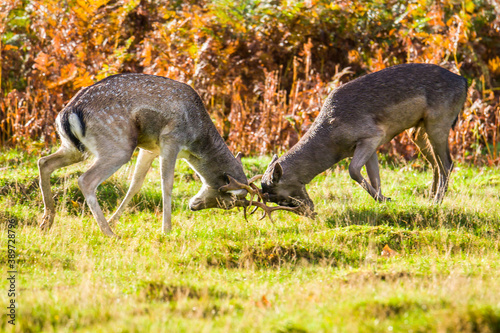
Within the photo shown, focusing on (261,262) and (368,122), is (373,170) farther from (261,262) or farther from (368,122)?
→ (261,262)

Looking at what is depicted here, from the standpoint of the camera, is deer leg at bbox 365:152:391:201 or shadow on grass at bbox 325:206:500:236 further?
deer leg at bbox 365:152:391:201

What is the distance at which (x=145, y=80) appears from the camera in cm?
746

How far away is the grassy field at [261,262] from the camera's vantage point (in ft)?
13.7

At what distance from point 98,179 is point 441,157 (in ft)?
15.7

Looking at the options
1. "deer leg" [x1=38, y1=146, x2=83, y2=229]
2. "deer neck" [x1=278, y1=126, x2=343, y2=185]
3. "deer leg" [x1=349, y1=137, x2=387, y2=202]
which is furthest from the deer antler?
"deer leg" [x1=38, y1=146, x2=83, y2=229]

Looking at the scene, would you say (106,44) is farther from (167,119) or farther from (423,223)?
(423,223)

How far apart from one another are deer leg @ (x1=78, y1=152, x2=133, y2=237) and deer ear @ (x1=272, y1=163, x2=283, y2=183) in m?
2.01

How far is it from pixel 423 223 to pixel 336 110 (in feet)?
6.33

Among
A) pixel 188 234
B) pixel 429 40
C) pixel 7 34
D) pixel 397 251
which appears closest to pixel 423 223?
pixel 397 251

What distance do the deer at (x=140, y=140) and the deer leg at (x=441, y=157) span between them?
258 cm

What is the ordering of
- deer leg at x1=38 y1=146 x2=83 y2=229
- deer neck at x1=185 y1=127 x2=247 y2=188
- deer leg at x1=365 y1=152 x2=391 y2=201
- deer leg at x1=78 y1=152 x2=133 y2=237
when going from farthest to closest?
deer leg at x1=365 y1=152 x2=391 y2=201 → deer neck at x1=185 y1=127 x2=247 y2=188 → deer leg at x1=38 y1=146 x2=83 y2=229 → deer leg at x1=78 y1=152 x2=133 y2=237

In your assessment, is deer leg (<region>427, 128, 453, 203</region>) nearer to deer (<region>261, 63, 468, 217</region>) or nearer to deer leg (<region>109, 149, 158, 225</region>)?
deer (<region>261, 63, 468, 217</region>)

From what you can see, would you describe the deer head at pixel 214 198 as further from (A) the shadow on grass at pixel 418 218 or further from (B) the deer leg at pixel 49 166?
(B) the deer leg at pixel 49 166

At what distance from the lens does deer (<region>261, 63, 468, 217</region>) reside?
818cm
